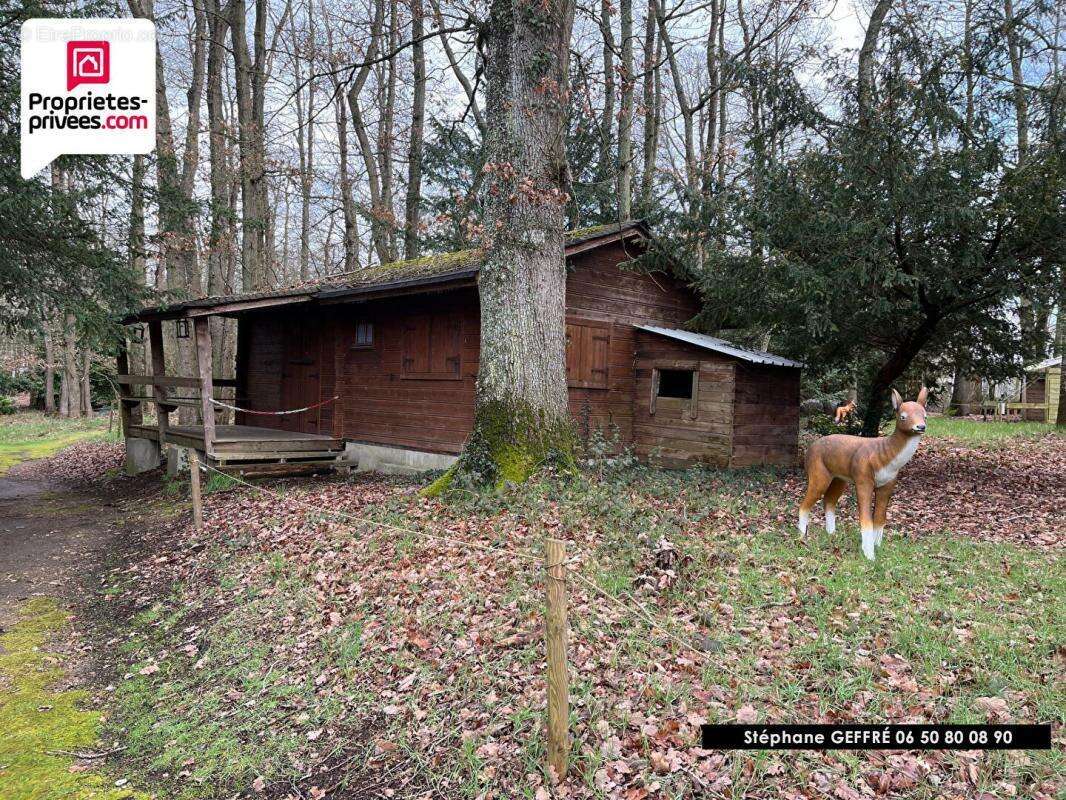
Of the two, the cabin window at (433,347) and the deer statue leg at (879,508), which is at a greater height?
the cabin window at (433,347)

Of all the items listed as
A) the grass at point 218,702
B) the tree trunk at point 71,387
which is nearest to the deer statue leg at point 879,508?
the grass at point 218,702

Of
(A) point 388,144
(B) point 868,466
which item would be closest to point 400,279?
(B) point 868,466

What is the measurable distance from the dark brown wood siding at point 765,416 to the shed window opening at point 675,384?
177 cm

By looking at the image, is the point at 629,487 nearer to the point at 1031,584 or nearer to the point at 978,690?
the point at 1031,584

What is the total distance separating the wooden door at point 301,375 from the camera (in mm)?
15289

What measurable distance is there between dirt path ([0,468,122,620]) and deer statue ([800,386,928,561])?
8344mm

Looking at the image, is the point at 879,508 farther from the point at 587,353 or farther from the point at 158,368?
the point at 158,368

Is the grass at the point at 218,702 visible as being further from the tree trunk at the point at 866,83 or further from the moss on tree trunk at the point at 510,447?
the tree trunk at the point at 866,83

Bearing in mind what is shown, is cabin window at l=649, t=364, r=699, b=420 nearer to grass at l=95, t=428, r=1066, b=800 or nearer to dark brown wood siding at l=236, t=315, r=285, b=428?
grass at l=95, t=428, r=1066, b=800

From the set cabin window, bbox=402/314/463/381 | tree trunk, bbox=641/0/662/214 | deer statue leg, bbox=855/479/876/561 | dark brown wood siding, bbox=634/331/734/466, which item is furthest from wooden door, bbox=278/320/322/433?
deer statue leg, bbox=855/479/876/561

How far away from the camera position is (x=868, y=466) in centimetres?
607

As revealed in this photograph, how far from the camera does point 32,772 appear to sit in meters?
4.17

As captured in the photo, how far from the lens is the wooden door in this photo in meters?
15.3

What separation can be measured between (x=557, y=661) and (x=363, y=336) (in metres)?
11.8
